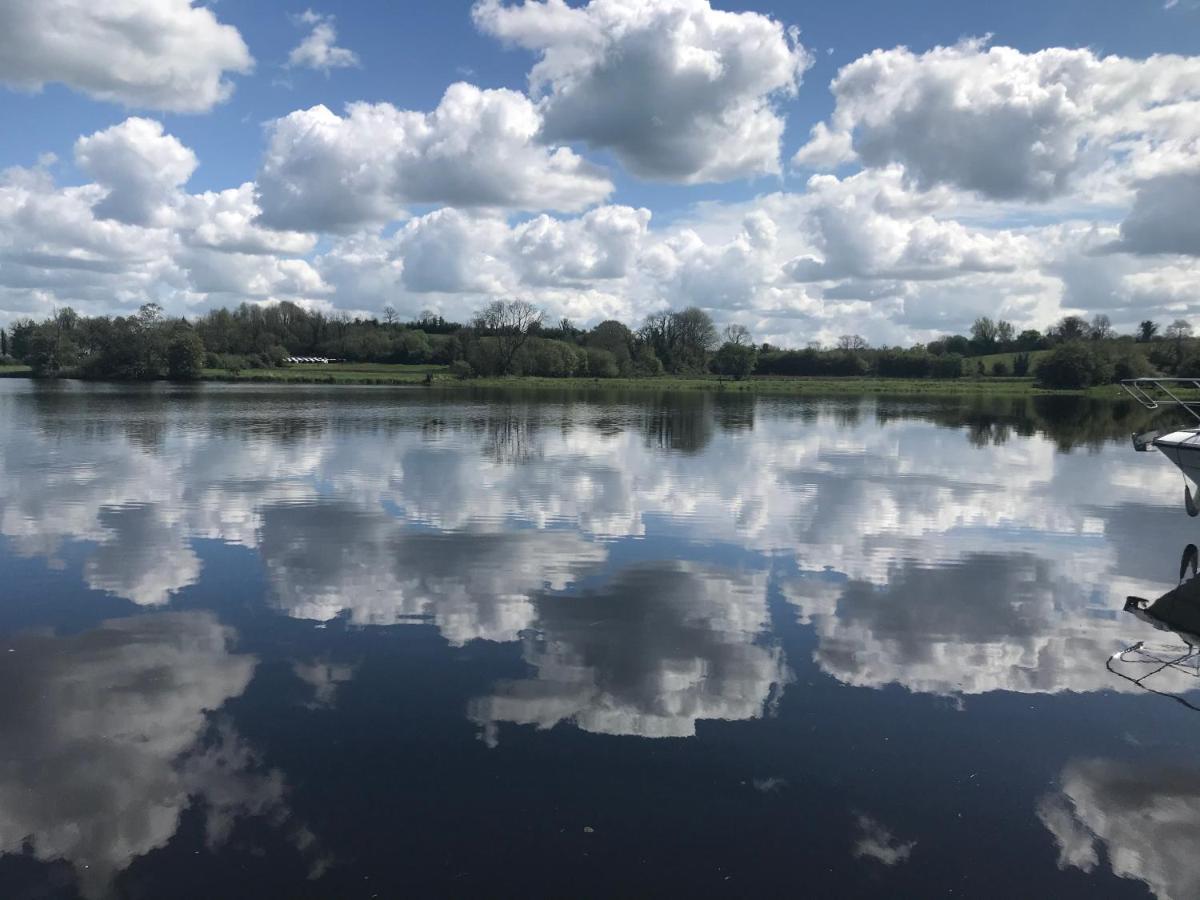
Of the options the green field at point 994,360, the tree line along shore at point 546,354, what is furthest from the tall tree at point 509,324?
the green field at point 994,360

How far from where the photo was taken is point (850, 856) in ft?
19.9

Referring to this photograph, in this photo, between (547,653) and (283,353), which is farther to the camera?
(283,353)

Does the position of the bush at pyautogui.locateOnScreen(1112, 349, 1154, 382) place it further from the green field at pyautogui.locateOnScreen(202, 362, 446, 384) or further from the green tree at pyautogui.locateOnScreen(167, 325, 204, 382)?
the green tree at pyautogui.locateOnScreen(167, 325, 204, 382)

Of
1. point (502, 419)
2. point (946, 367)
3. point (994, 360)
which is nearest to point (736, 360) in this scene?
point (946, 367)

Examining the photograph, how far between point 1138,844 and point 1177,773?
1.44 metres

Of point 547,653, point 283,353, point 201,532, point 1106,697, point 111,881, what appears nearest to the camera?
point 111,881

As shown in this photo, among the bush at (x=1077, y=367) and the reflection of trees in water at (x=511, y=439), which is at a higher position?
the bush at (x=1077, y=367)

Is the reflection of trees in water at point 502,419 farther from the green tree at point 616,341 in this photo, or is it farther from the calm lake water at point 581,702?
the green tree at point 616,341

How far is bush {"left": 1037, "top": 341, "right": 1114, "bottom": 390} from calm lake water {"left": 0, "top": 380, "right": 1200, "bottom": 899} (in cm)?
10247

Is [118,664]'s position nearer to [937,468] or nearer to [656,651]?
[656,651]

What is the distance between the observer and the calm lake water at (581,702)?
6004 mm

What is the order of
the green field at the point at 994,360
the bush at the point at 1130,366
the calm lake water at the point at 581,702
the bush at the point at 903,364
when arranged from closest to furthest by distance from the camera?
the calm lake water at the point at 581,702 → the bush at the point at 1130,366 → the green field at the point at 994,360 → the bush at the point at 903,364

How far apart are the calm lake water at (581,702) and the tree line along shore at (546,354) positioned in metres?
87.3

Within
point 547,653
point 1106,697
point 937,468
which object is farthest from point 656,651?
point 937,468
